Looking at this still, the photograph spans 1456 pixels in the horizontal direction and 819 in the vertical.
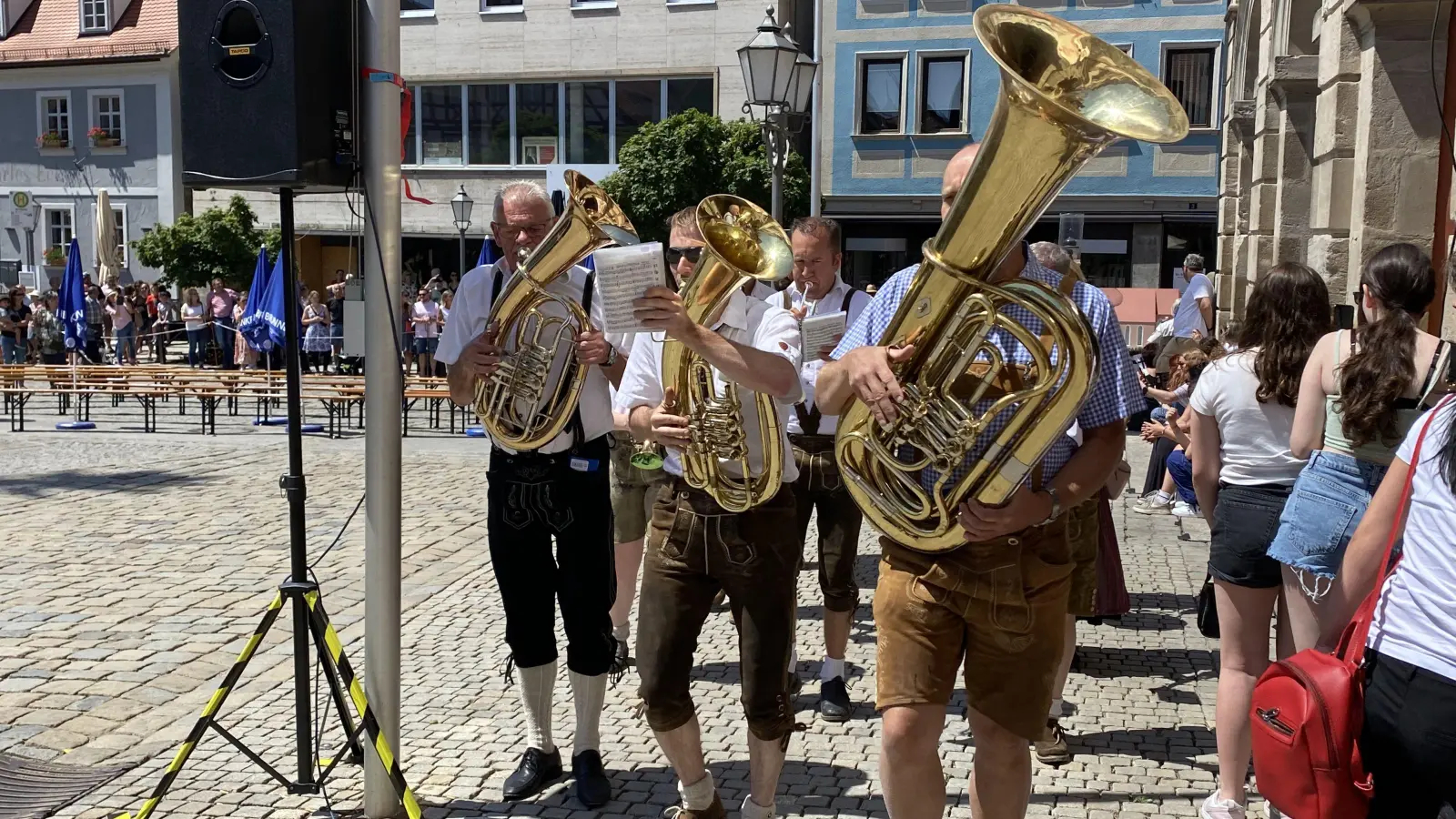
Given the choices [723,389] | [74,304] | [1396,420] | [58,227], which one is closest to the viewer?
[1396,420]

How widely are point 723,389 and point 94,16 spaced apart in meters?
39.2

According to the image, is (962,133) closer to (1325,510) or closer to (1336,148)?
(1336,148)

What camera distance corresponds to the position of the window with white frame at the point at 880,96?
92.6 feet

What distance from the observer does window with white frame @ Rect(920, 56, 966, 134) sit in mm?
27688

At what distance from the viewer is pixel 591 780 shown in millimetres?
4285

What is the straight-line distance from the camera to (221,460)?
12.6m

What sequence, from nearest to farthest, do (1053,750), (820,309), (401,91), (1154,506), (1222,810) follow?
(401,91)
(1222,810)
(1053,750)
(820,309)
(1154,506)

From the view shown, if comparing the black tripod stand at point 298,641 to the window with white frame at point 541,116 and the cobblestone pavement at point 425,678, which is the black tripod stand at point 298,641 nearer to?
the cobblestone pavement at point 425,678

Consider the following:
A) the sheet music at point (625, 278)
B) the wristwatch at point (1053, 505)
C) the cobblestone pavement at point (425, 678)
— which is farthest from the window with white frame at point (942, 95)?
the wristwatch at point (1053, 505)

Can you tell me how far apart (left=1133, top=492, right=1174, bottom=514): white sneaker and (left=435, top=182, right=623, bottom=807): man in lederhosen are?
644 cm

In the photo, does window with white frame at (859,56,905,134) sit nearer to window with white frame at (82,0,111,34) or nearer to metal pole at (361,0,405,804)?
window with white frame at (82,0,111,34)

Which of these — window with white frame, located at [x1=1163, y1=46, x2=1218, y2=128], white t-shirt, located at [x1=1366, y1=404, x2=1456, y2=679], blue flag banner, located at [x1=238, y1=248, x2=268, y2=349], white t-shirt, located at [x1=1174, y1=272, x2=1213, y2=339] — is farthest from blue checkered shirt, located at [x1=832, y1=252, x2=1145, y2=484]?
window with white frame, located at [x1=1163, y1=46, x2=1218, y2=128]

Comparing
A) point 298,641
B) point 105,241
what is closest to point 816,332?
point 298,641

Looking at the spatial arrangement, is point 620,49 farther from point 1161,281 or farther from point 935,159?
point 1161,281
